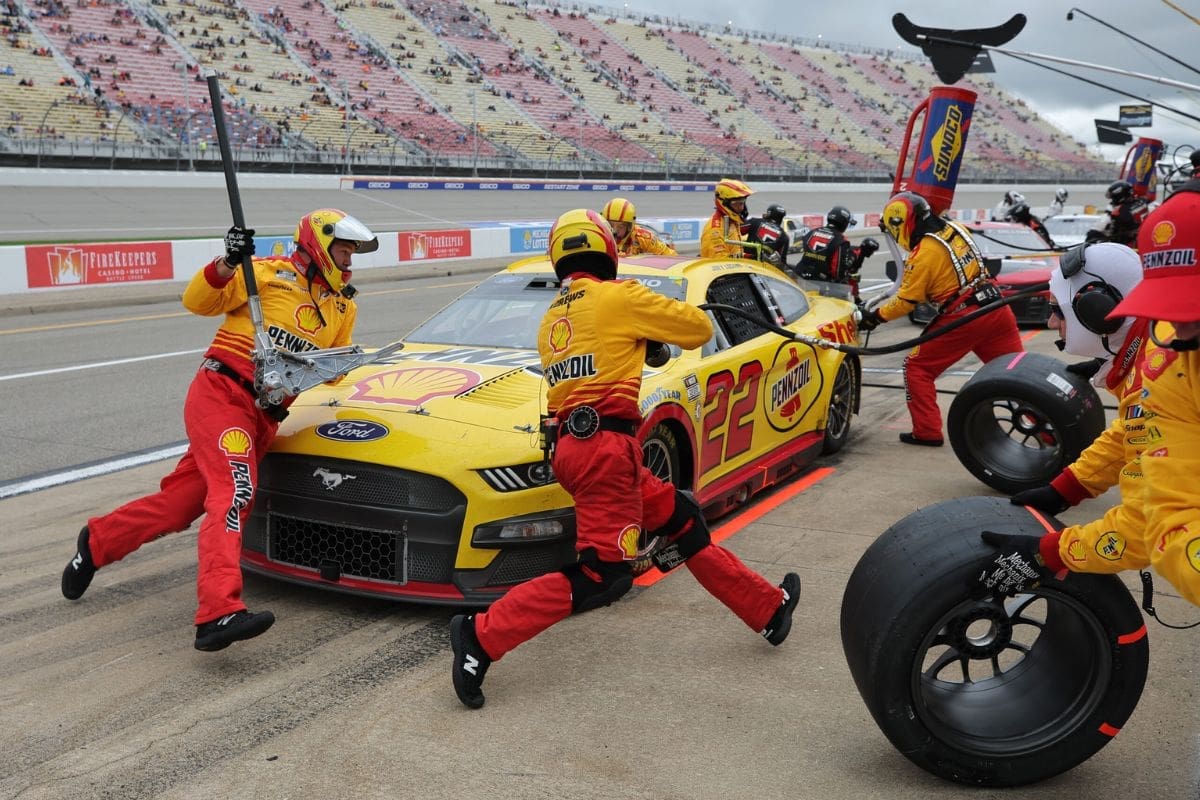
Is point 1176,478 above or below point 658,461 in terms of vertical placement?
above

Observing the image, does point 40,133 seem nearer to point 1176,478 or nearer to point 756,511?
point 756,511

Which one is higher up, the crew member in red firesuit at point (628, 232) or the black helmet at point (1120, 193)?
the black helmet at point (1120, 193)

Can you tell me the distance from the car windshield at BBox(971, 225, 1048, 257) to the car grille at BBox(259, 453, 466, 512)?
1238 centimetres

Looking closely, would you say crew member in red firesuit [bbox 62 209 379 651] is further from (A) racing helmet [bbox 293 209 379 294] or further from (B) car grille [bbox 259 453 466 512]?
(B) car grille [bbox 259 453 466 512]

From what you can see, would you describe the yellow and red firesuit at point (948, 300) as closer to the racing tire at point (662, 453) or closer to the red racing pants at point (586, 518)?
the racing tire at point (662, 453)

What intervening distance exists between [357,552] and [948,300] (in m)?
4.97

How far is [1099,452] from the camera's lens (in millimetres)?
3867

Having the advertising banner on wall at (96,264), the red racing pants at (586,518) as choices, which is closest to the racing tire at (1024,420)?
the red racing pants at (586,518)

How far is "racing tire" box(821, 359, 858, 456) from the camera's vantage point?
752 centimetres

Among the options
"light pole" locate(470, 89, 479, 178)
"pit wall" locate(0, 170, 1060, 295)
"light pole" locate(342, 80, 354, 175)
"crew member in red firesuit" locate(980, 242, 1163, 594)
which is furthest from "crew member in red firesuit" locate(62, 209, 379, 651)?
"light pole" locate(470, 89, 479, 178)

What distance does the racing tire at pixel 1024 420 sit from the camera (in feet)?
A: 21.5

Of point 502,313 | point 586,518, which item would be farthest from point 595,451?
point 502,313

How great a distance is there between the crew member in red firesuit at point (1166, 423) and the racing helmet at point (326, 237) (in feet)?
10.9

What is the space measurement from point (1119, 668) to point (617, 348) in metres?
1.95
